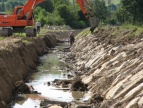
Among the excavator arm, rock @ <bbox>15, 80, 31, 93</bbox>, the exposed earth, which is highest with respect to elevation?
the excavator arm

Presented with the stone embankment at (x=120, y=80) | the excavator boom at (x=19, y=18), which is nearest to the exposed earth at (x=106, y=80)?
the stone embankment at (x=120, y=80)

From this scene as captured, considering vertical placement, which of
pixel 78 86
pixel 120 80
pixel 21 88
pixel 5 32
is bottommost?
pixel 78 86

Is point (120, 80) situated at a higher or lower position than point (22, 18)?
lower

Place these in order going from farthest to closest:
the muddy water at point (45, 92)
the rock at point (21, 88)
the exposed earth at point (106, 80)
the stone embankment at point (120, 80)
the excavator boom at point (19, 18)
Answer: the excavator boom at point (19, 18)
the rock at point (21, 88)
the muddy water at point (45, 92)
the exposed earth at point (106, 80)
the stone embankment at point (120, 80)

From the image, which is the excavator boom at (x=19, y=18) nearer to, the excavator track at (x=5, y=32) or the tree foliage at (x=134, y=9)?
the excavator track at (x=5, y=32)

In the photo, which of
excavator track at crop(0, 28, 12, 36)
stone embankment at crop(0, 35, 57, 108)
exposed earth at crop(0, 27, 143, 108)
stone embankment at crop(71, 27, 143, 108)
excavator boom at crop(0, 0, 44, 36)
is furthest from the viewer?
excavator track at crop(0, 28, 12, 36)

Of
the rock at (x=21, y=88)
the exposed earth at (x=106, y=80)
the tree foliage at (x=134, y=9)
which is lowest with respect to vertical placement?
the rock at (x=21, y=88)

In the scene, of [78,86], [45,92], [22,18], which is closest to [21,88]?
[45,92]

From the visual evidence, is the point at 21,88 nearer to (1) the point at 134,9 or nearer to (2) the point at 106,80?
(2) the point at 106,80

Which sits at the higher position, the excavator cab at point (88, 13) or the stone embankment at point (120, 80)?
the excavator cab at point (88, 13)

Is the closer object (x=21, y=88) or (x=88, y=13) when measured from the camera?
(x=21, y=88)

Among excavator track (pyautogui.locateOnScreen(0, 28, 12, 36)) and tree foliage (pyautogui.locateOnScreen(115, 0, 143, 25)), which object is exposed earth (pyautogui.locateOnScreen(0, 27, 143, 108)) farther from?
tree foliage (pyautogui.locateOnScreen(115, 0, 143, 25))

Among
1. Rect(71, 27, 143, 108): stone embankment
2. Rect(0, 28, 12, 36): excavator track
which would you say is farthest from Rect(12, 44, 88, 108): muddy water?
Rect(0, 28, 12, 36): excavator track

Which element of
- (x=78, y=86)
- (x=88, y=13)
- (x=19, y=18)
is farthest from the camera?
(x=19, y=18)
